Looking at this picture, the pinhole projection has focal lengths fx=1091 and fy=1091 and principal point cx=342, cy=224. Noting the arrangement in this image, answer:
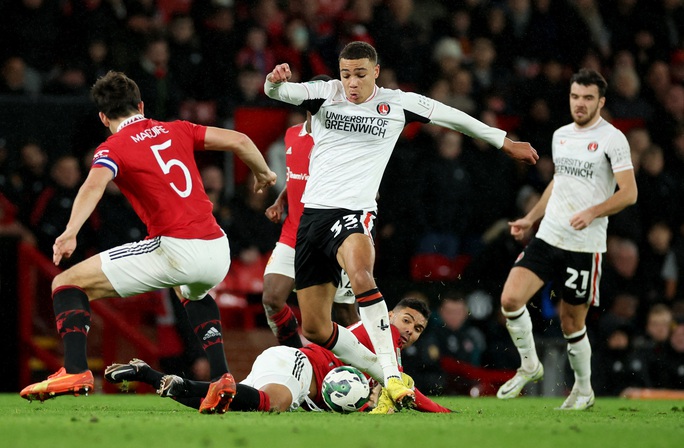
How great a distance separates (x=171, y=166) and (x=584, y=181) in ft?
12.9

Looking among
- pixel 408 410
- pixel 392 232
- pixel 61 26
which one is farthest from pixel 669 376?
pixel 61 26

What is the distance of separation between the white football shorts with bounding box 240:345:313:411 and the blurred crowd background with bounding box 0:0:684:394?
445cm

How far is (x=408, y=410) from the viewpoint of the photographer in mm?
7723

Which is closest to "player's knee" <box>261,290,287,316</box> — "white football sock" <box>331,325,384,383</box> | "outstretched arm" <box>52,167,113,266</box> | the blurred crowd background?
"white football sock" <box>331,325,384,383</box>

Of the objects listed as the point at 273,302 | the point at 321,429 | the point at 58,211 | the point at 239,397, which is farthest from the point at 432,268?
the point at 321,429

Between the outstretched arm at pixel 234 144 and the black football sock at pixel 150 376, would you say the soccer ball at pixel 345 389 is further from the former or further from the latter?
the outstretched arm at pixel 234 144

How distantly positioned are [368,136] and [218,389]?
2.18 m

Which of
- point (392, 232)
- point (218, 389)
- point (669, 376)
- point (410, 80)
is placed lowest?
point (669, 376)

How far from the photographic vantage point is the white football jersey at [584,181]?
9.20m

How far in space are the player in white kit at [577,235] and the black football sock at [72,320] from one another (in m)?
3.92

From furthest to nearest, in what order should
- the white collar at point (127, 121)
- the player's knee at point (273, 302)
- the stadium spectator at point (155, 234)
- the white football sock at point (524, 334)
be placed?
the white football sock at point (524, 334) → the player's knee at point (273, 302) → the white collar at point (127, 121) → the stadium spectator at point (155, 234)

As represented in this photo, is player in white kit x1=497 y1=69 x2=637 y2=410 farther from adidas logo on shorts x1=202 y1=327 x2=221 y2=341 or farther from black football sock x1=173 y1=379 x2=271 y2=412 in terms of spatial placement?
adidas logo on shorts x1=202 y1=327 x2=221 y2=341

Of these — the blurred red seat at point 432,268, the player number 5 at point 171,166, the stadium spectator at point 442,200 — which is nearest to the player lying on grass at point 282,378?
the player number 5 at point 171,166

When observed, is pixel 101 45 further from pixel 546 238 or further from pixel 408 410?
pixel 408 410
